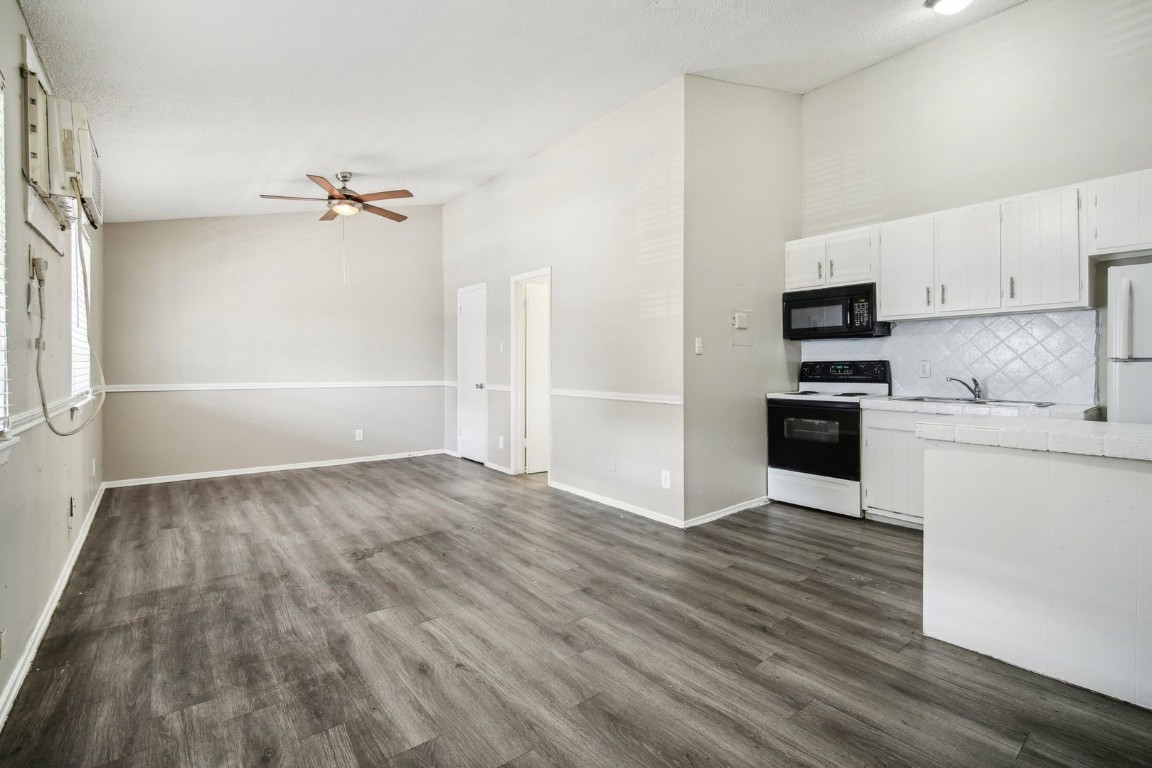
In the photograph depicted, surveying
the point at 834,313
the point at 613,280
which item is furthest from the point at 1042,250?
the point at 613,280

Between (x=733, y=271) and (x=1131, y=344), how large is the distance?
2225 millimetres

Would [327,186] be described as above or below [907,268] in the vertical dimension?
above

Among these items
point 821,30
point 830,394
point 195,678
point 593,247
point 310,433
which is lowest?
point 195,678

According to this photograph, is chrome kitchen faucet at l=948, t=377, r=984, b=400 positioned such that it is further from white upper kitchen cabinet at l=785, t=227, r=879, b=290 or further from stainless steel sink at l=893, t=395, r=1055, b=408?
white upper kitchen cabinet at l=785, t=227, r=879, b=290

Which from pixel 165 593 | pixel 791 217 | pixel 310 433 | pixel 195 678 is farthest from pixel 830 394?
pixel 310 433

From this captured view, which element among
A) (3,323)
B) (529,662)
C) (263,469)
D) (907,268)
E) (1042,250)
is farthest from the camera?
(263,469)

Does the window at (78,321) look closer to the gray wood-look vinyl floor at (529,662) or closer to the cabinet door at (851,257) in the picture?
the gray wood-look vinyl floor at (529,662)

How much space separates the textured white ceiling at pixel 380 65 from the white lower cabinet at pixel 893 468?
2585 millimetres

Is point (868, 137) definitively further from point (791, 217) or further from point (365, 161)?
point (365, 161)

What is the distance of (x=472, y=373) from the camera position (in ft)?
20.9

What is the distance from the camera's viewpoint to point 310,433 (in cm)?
620

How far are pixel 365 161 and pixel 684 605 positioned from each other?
4.42 meters

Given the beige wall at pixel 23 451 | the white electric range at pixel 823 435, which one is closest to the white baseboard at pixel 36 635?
the beige wall at pixel 23 451

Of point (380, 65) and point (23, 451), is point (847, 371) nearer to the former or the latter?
point (380, 65)
